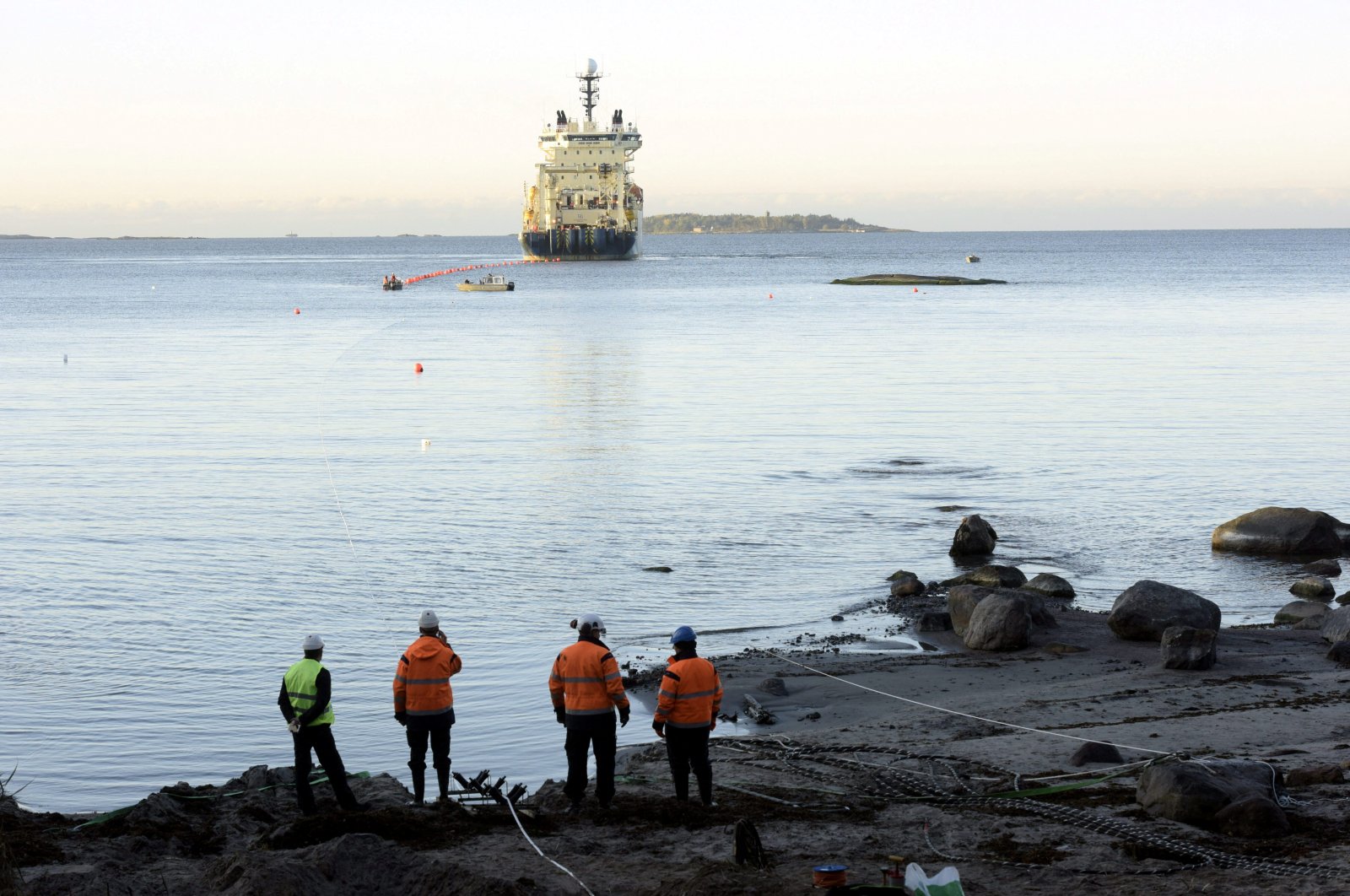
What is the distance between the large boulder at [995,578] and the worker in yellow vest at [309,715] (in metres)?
10.5

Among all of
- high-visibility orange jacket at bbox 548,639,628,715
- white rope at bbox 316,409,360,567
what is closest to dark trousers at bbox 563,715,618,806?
high-visibility orange jacket at bbox 548,639,628,715

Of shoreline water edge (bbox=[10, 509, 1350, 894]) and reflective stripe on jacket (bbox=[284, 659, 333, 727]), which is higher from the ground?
reflective stripe on jacket (bbox=[284, 659, 333, 727])

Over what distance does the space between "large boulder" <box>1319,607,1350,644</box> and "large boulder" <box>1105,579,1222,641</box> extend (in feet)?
3.81

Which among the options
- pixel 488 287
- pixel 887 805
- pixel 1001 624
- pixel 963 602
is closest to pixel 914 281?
pixel 488 287

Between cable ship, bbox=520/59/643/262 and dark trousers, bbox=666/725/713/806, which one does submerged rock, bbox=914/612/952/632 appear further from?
cable ship, bbox=520/59/643/262

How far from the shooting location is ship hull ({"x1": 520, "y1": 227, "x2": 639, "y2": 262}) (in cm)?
15750

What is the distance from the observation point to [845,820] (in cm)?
1022

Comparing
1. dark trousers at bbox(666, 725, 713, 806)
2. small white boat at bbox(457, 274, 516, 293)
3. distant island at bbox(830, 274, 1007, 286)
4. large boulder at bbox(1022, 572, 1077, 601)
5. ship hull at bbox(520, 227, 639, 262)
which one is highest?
ship hull at bbox(520, 227, 639, 262)

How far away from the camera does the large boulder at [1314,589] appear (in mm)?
19031

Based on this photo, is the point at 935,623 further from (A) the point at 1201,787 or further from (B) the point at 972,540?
(A) the point at 1201,787

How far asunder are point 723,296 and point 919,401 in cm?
6469

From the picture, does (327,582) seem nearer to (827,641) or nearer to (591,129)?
(827,641)

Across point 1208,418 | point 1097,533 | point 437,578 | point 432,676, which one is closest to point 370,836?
point 432,676

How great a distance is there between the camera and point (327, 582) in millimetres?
20016
